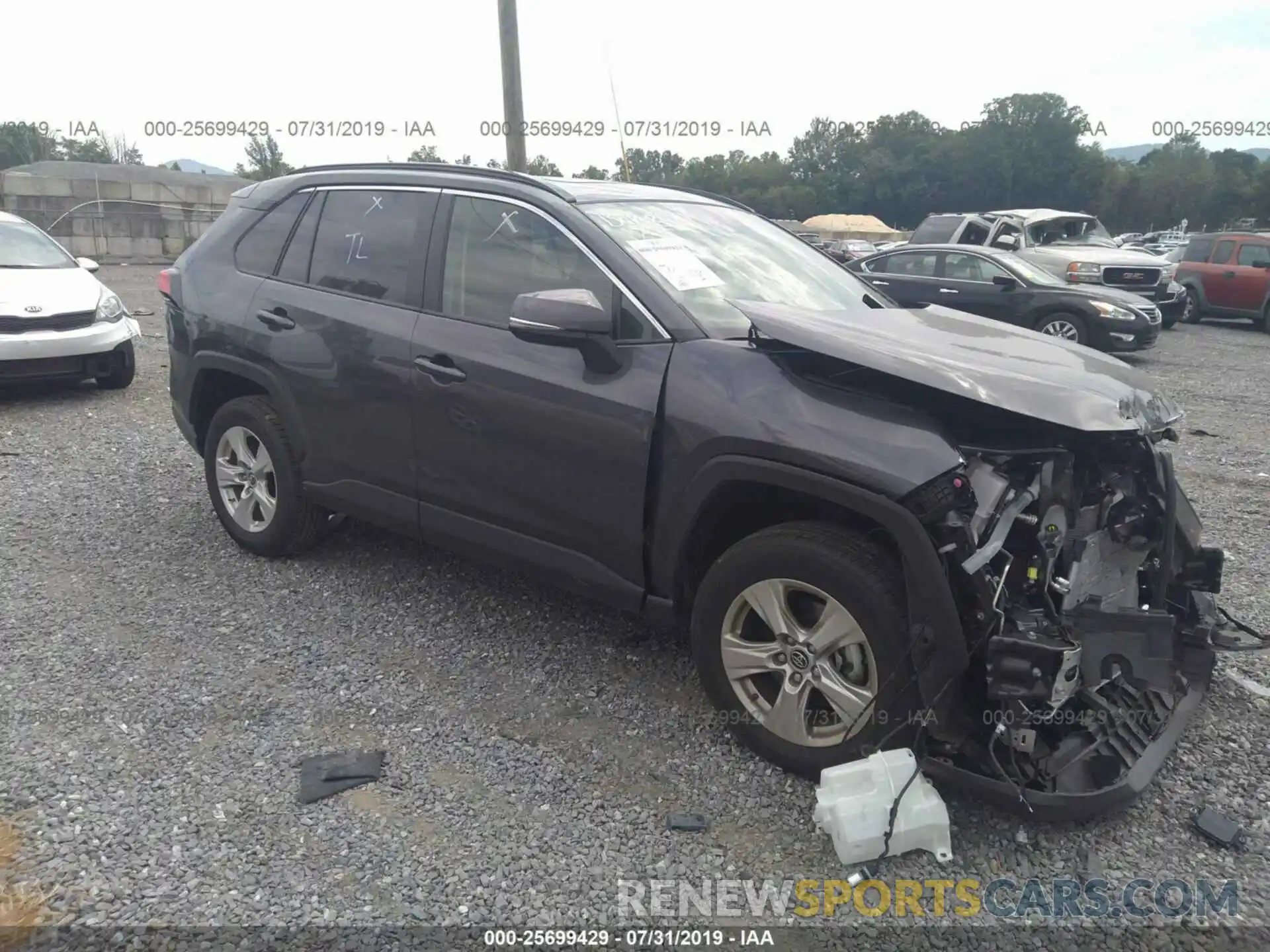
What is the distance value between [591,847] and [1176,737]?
72.8 inches

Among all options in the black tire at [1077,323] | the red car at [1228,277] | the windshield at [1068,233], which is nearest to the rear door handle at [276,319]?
the black tire at [1077,323]

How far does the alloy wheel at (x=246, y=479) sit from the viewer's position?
15.2ft

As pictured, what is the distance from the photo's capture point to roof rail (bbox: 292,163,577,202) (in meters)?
3.77

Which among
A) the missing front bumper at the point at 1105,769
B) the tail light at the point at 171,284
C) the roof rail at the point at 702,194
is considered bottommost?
the missing front bumper at the point at 1105,769

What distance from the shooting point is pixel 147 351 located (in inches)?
440

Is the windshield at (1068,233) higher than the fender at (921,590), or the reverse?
the windshield at (1068,233)

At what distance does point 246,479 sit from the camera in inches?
186

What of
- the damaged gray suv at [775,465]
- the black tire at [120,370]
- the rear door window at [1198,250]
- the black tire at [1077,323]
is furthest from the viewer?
the rear door window at [1198,250]

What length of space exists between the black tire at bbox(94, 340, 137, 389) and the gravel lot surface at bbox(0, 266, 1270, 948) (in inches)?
151

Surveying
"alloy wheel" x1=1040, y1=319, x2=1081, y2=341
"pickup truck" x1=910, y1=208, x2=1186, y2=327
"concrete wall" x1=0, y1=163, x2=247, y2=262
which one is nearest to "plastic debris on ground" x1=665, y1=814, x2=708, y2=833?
"alloy wheel" x1=1040, y1=319, x2=1081, y2=341

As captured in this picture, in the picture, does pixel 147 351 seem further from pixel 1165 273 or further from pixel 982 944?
pixel 1165 273

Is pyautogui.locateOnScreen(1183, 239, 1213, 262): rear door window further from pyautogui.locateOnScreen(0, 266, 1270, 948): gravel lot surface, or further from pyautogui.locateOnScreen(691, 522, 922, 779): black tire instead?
pyautogui.locateOnScreen(691, 522, 922, 779): black tire

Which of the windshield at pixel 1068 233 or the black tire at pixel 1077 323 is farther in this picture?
the windshield at pixel 1068 233

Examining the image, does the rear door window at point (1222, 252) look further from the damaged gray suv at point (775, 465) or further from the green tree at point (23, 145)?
the green tree at point (23, 145)
